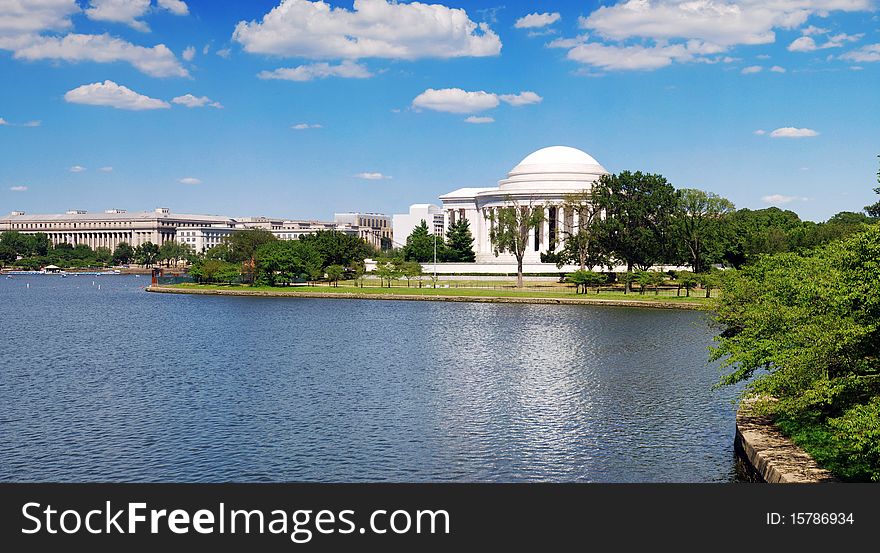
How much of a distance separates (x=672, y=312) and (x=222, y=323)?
28.8 m

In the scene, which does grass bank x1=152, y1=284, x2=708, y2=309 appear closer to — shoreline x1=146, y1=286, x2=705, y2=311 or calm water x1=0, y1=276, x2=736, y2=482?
shoreline x1=146, y1=286, x2=705, y2=311

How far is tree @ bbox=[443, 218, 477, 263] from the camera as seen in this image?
116 metres

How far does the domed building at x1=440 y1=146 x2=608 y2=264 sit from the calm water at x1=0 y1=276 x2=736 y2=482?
61418 millimetres

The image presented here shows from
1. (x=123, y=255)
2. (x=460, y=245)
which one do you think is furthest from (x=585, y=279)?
(x=123, y=255)

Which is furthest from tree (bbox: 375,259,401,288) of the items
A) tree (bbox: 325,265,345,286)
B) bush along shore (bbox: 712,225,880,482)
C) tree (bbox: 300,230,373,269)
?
bush along shore (bbox: 712,225,880,482)

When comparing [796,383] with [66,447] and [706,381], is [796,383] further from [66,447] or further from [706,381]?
[66,447]

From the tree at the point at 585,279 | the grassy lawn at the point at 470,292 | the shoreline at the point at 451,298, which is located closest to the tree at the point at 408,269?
the grassy lawn at the point at 470,292

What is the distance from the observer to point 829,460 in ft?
58.1

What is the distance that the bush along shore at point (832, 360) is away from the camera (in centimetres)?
1599

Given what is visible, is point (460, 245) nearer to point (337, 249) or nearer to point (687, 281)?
point (337, 249)

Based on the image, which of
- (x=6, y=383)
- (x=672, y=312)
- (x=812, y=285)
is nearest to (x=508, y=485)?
(x=812, y=285)

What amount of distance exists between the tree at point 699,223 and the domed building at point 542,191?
21.4m

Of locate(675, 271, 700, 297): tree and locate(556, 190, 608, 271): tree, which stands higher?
locate(556, 190, 608, 271): tree

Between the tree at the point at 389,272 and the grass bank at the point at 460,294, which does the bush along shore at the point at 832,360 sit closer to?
the grass bank at the point at 460,294
